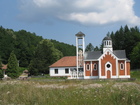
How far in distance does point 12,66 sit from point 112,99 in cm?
4631

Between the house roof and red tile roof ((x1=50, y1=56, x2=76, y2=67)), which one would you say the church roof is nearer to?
the house roof

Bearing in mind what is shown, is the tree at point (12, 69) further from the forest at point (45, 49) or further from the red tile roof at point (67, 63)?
the red tile roof at point (67, 63)

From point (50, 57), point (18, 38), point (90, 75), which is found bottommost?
point (90, 75)

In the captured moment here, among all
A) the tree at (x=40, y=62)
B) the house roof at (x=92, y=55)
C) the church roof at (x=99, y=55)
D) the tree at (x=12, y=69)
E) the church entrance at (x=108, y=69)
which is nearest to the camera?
the church entrance at (x=108, y=69)

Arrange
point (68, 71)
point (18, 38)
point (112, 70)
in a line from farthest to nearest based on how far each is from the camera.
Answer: point (18, 38), point (68, 71), point (112, 70)

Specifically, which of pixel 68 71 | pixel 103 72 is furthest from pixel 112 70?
pixel 68 71

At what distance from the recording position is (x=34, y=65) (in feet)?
189

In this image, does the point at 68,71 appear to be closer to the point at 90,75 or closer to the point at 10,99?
the point at 90,75

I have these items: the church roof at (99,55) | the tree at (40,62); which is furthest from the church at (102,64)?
the tree at (40,62)

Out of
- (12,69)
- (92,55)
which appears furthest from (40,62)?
(92,55)

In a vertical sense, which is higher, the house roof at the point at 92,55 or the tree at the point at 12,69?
the house roof at the point at 92,55

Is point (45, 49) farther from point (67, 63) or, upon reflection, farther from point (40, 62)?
point (67, 63)

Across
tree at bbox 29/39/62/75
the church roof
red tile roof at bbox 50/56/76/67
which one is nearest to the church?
the church roof

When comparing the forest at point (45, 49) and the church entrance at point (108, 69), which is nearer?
the church entrance at point (108, 69)
